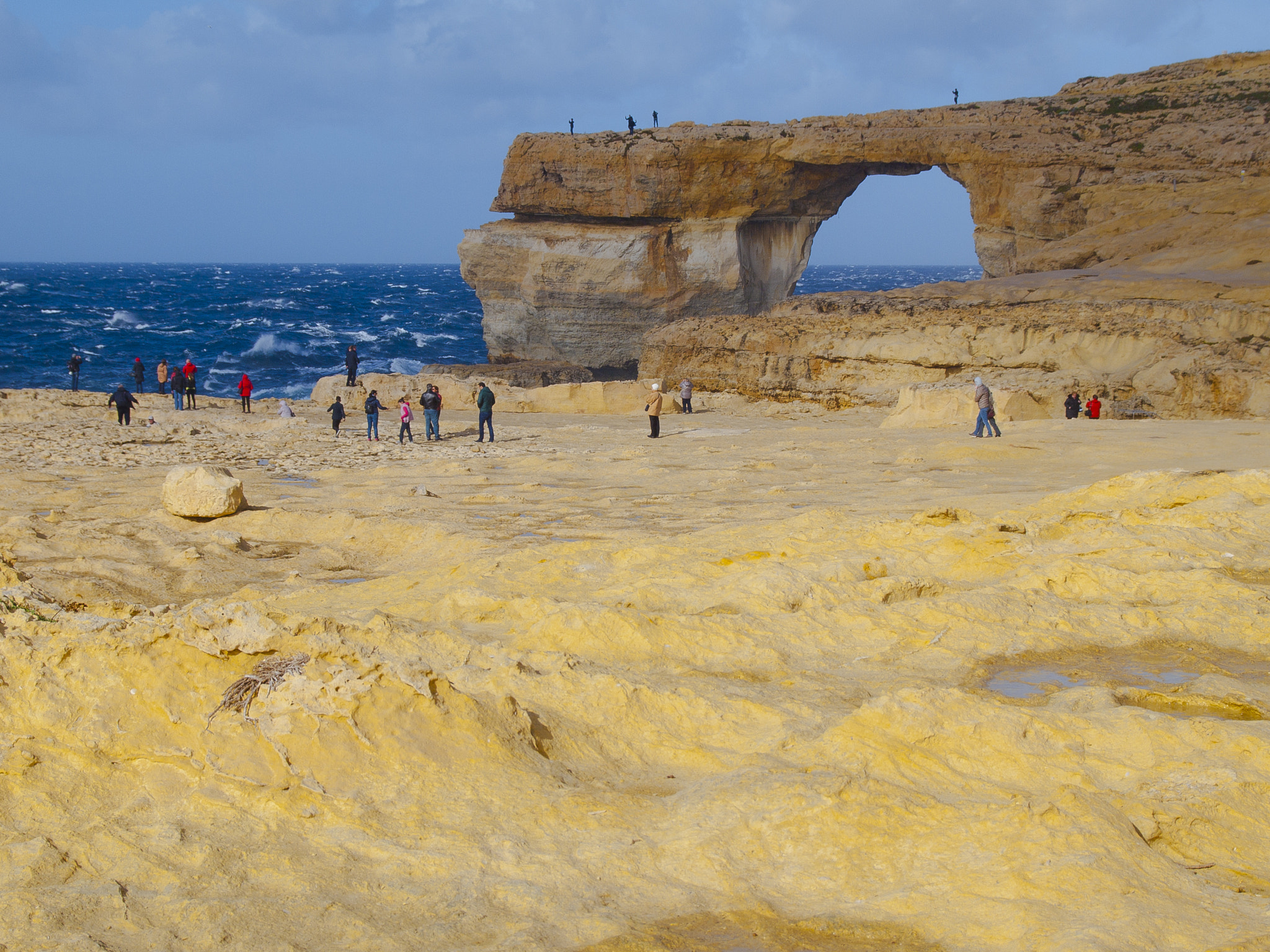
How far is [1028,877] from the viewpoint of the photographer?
125 inches

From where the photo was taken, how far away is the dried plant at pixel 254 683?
4.00m

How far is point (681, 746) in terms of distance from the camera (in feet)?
14.4

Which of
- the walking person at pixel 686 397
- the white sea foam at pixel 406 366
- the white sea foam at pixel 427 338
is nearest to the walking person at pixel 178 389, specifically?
the walking person at pixel 686 397

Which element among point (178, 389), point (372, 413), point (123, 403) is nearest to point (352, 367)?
point (178, 389)

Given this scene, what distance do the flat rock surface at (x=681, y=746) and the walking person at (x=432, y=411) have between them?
410 inches

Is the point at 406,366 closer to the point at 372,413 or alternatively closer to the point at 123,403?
the point at 123,403

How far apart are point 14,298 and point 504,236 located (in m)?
38.4

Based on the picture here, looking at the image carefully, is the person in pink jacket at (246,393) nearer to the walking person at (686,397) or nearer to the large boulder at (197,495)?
the walking person at (686,397)

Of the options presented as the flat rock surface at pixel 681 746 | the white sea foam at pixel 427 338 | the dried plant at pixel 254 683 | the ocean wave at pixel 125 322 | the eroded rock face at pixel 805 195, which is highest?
the eroded rock face at pixel 805 195

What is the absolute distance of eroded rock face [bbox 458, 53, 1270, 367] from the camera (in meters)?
28.0

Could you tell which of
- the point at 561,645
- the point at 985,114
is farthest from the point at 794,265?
the point at 561,645

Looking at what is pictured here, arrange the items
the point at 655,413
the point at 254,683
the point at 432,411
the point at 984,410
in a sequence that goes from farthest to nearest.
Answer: the point at 432,411 < the point at 655,413 < the point at 984,410 < the point at 254,683

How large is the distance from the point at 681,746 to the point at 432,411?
15.1m

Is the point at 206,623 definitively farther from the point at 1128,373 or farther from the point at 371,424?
the point at 1128,373
